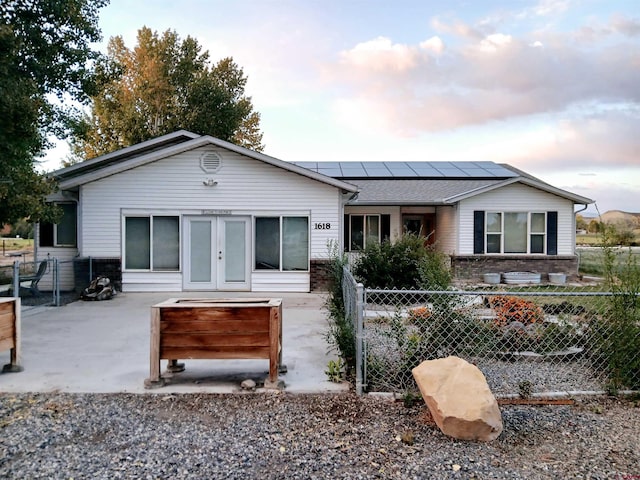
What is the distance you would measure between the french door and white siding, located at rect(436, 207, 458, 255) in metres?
7.30

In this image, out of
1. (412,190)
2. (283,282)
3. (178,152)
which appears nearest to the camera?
(178,152)

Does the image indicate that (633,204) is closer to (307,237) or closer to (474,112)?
(474,112)

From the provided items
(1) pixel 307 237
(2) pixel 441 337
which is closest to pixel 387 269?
(1) pixel 307 237

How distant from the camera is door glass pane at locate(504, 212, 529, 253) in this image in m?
15.4

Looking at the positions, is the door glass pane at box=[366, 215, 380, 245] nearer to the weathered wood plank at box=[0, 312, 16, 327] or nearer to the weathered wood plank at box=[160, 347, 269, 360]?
the weathered wood plank at box=[160, 347, 269, 360]

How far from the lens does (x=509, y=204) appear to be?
15359mm

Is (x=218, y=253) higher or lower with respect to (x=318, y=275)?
higher

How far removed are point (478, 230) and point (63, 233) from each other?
1304cm

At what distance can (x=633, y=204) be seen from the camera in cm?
1644

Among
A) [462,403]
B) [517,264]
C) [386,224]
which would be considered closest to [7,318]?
[462,403]

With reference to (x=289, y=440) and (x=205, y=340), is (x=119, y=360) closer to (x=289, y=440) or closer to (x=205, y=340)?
(x=205, y=340)

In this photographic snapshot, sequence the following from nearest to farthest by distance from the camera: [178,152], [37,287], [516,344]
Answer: [516,344] < [37,287] < [178,152]

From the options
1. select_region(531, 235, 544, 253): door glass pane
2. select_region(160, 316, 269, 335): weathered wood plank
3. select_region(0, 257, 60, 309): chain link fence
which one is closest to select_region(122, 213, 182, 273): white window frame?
select_region(0, 257, 60, 309): chain link fence

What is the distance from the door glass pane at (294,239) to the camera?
12.2 metres
